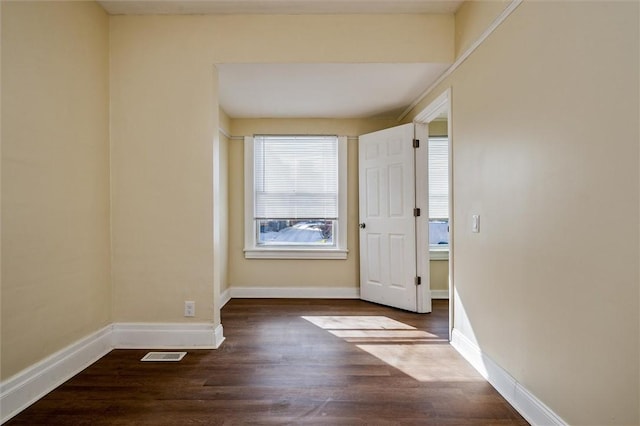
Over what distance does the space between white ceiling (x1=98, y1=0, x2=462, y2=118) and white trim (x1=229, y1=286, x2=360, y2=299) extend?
7.04 feet

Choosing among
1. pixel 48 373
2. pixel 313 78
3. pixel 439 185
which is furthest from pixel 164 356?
pixel 439 185

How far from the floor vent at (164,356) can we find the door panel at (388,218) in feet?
7.21

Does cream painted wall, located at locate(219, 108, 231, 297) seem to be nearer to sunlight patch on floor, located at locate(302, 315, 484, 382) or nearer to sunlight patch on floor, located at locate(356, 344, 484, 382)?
sunlight patch on floor, located at locate(302, 315, 484, 382)

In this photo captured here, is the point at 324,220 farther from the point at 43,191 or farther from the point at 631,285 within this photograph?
the point at 631,285

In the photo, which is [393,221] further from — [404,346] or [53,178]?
[53,178]

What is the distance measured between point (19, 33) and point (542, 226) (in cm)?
294

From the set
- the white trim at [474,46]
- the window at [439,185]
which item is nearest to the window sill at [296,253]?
the window at [439,185]

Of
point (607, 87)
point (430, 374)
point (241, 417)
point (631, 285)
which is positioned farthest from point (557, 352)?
point (241, 417)

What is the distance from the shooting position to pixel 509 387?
185 cm

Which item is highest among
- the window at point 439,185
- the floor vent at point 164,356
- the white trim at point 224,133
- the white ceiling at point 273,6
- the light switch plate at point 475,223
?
the white ceiling at point 273,6

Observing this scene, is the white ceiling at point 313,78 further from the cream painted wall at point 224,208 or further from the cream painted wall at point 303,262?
the cream painted wall at point 224,208

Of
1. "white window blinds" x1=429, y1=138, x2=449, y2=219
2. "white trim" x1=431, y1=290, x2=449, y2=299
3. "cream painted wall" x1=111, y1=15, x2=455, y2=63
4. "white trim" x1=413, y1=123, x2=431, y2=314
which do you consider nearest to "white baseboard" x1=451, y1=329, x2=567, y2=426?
"white trim" x1=413, y1=123, x2=431, y2=314

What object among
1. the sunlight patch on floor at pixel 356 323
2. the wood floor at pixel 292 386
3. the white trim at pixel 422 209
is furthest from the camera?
the white trim at pixel 422 209

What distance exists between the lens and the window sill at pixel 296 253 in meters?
4.07
